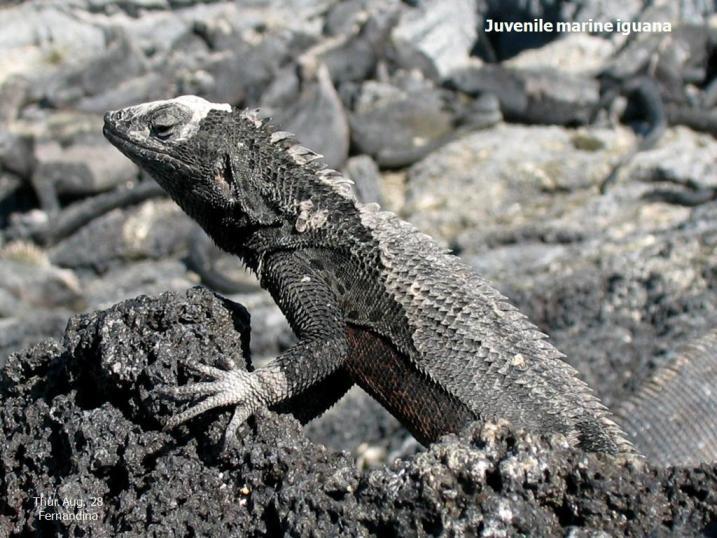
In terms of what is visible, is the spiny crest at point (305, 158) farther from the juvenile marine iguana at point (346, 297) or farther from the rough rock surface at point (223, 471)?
the rough rock surface at point (223, 471)

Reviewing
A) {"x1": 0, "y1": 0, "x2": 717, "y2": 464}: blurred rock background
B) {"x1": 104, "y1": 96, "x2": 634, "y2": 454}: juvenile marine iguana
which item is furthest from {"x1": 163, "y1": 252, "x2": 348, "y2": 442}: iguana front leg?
{"x1": 0, "y1": 0, "x2": 717, "y2": 464}: blurred rock background

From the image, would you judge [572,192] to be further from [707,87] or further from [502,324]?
[502,324]

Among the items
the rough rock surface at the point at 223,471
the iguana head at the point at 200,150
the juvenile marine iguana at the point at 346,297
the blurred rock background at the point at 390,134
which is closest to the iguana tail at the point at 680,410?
the blurred rock background at the point at 390,134

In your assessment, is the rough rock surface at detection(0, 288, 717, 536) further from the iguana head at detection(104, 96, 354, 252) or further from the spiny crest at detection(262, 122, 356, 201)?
the spiny crest at detection(262, 122, 356, 201)

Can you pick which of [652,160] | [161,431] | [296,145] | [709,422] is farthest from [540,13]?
[161,431]

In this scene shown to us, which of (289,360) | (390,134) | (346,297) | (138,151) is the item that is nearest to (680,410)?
(346,297)
